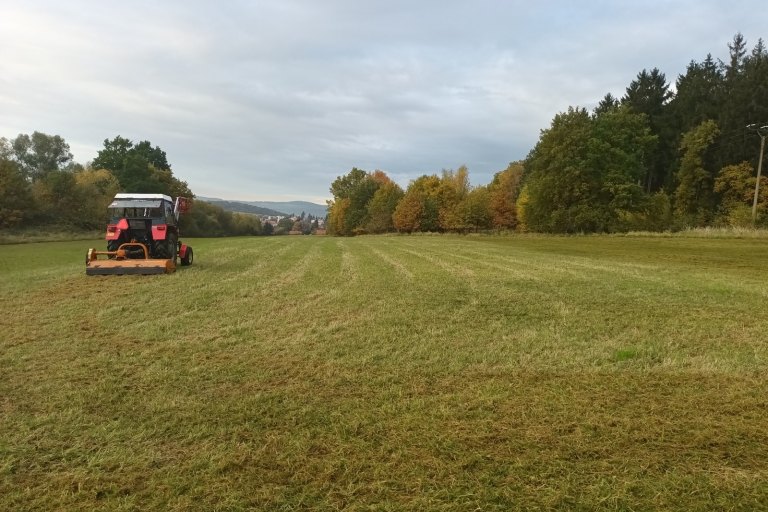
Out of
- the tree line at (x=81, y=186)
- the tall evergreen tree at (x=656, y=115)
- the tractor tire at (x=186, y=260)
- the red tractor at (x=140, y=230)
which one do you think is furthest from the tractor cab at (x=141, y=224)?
the tall evergreen tree at (x=656, y=115)

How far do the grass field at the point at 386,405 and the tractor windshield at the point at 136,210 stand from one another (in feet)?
19.6

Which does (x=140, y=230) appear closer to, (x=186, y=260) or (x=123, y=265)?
(x=123, y=265)

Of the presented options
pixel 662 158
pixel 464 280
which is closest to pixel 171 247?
pixel 464 280

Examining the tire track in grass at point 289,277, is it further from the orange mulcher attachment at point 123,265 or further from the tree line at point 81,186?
the tree line at point 81,186

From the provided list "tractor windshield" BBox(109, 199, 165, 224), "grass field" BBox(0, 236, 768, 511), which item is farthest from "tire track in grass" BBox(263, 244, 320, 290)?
"tractor windshield" BBox(109, 199, 165, 224)

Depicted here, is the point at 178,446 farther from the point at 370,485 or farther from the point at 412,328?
the point at 412,328

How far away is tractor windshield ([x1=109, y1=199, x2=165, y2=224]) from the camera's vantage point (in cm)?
1494

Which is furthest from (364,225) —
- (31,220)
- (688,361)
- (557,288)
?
(688,361)

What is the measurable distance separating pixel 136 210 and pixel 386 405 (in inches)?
532

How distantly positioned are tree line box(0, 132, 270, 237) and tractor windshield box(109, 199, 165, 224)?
38507 millimetres

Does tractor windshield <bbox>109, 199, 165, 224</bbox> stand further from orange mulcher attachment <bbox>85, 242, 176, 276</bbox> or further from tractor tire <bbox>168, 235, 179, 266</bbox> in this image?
orange mulcher attachment <bbox>85, 242, 176, 276</bbox>

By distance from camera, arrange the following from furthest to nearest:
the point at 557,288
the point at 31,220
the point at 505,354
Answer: the point at 31,220
the point at 557,288
the point at 505,354

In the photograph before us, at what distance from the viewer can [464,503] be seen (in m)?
2.79

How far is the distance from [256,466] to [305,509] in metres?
0.61
